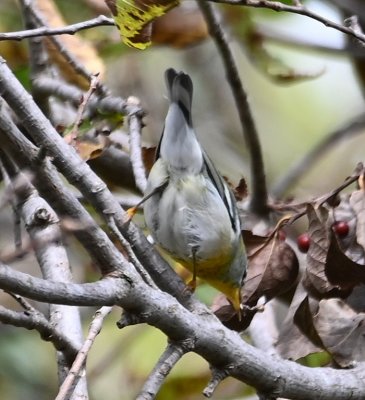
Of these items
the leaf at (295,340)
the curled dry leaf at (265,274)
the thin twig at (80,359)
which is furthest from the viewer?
the curled dry leaf at (265,274)

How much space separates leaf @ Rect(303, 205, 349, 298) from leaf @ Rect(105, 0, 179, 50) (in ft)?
2.93

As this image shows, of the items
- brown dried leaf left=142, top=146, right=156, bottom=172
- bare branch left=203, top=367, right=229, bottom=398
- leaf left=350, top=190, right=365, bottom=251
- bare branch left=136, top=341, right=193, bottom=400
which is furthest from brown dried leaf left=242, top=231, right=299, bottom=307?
bare branch left=136, top=341, right=193, bottom=400

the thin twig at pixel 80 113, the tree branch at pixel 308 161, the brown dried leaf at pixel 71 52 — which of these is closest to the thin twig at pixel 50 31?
the thin twig at pixel 80 113

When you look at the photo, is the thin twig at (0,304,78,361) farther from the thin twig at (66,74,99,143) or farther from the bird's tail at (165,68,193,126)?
the bird's tail at (165,68,193,126)

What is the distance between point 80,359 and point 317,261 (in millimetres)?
1302

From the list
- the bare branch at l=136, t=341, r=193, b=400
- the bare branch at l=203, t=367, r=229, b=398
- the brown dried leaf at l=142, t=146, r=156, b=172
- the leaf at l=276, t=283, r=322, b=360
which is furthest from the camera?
the brown dried leaf at l=142, t=146, r=156, b=172

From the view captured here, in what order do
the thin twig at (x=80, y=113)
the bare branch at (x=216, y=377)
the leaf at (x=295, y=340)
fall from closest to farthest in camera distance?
the bare branch at (x=216, y=377) < the thin twig at (x=80, y=113) < the leaf at (x=295, y=340)

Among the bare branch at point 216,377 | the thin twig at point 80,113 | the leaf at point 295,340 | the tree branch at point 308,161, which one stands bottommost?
the leaf at point 295,340

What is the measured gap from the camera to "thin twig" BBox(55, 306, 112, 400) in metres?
1.67

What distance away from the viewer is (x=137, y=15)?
7.39ft

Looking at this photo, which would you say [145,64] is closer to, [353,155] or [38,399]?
[353,155]

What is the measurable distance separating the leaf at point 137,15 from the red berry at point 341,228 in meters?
1.12

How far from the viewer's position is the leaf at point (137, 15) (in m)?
2.25

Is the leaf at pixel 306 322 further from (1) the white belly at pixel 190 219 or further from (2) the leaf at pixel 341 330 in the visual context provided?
(1) the white belly at pixel 190 219
